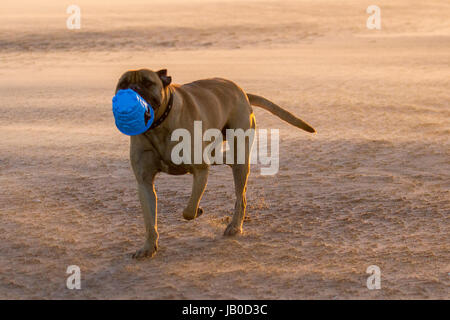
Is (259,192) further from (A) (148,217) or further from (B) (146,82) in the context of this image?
(B) (146,82)

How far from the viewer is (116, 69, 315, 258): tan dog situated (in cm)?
525

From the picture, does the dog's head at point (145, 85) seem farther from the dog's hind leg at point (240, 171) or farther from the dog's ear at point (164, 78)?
the dog's hind leg at point (240, 171)

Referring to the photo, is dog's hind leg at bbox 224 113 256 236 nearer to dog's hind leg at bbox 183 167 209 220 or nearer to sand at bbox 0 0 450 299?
sand at bbox 0 0 450 299

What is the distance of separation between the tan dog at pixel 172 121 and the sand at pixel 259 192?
0.50 metres

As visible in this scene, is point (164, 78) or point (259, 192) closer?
point (164, 78)

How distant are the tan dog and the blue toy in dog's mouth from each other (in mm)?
130

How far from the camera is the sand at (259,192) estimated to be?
5.51 metres

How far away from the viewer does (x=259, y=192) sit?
8047mm

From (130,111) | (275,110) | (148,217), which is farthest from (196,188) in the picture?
(275,110)

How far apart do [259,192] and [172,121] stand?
2.73 metres

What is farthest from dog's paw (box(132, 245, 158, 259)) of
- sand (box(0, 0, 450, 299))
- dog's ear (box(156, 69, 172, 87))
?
dog's ear (box(156, 69, 172, 87))
